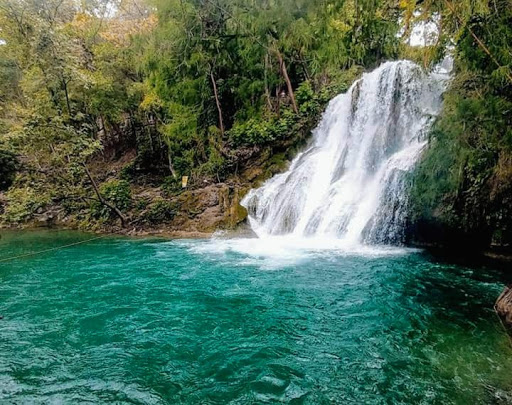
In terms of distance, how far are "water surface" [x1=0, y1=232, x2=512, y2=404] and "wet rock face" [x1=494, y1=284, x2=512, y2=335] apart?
16cm

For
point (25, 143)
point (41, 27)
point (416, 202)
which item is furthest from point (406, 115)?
point (25, 143)

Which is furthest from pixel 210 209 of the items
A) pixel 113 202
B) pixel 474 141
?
pixel 474 141

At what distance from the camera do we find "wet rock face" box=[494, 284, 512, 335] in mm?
5345

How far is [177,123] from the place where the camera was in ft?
53.2

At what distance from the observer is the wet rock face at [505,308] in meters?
5.35

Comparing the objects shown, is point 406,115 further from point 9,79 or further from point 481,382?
point 9,79

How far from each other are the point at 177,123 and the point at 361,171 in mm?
8186

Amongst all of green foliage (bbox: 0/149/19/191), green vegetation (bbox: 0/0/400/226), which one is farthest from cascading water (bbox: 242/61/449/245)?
green foliage (bbox: 0/149/19/191)

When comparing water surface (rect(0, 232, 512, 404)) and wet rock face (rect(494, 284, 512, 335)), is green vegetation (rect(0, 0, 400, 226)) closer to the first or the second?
water surface (rect(0, 232, 512, 404))

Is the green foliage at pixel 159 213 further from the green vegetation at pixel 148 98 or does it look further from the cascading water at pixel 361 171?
the cascading water at pixel 361 171

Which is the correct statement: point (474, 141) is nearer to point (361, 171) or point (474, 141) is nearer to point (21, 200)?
point (361, 171)

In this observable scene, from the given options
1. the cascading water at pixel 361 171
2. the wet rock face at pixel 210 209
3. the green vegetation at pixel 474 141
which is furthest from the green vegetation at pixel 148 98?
the green vegetation at pixel 474 141

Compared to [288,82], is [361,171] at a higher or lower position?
lower

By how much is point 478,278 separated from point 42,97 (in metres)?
14.3
